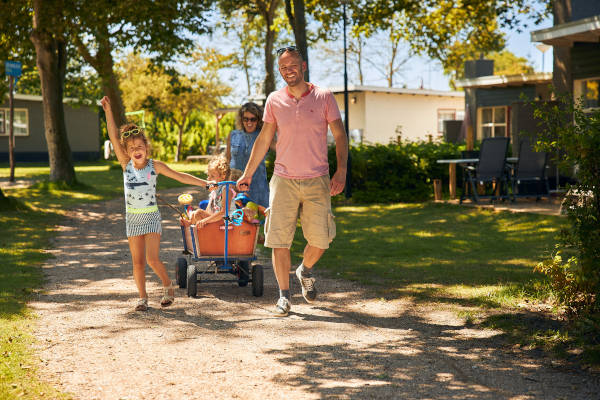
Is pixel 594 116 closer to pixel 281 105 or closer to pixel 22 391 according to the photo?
pixel 281 105

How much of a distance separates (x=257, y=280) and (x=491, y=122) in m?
23.9

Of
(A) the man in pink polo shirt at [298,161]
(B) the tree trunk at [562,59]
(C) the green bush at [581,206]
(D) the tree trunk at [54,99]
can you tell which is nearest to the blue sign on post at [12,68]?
(D) the tree trunk at [54,99]

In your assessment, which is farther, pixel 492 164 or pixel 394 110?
pixel 394 110

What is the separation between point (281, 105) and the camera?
18.9ft

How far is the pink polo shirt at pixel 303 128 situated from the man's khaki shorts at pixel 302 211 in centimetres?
8

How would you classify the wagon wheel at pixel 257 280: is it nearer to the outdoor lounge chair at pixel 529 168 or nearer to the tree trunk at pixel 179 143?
the outdoor lounge chair at pixel 529 168

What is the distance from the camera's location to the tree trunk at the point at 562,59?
18.0 meters

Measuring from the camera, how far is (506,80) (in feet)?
85.9

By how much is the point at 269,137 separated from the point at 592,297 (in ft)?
8.95

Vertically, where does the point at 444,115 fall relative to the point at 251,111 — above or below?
above

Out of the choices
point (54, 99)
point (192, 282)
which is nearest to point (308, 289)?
point (192, 282)

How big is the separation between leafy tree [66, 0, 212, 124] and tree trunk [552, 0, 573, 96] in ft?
32.0

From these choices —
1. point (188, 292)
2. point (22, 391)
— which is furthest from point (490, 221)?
point (22, 391)

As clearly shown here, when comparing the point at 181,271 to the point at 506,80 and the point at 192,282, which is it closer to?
the point at 192,282
